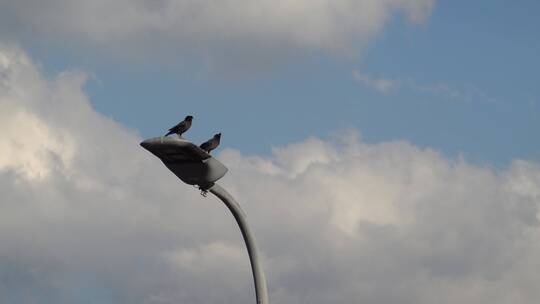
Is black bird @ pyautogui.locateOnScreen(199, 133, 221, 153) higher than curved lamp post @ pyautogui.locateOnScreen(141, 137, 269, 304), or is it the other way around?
black bird @ pyautogui.locateOnScreen(199, 133, 221, 153)

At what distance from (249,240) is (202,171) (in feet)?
6.19

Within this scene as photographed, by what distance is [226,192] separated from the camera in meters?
19.2

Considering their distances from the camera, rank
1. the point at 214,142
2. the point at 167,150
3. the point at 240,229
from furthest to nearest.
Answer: the point at 214,142 < the point at 240,229 < the point at 167,150

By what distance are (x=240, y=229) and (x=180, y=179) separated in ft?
5.78

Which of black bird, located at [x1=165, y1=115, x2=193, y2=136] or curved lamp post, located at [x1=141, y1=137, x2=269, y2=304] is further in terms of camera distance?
black bird, located at [x1=165, y1=115, x2=193, y2=136]

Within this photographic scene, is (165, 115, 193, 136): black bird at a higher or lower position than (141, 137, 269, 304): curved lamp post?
higher

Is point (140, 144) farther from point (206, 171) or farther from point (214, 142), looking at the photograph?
point (214, 142)

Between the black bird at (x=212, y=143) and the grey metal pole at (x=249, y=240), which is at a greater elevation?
the black bird at (x=212, y=143)

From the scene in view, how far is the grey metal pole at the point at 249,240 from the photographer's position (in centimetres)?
1852

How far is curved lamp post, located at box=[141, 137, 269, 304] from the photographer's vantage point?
1770cm

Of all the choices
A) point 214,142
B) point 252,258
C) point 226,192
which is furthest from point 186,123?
point 252,258

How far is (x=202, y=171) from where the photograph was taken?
1842 centimetres

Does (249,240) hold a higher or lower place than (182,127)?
lower

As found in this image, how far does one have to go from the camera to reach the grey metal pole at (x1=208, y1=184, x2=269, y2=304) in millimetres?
18516
